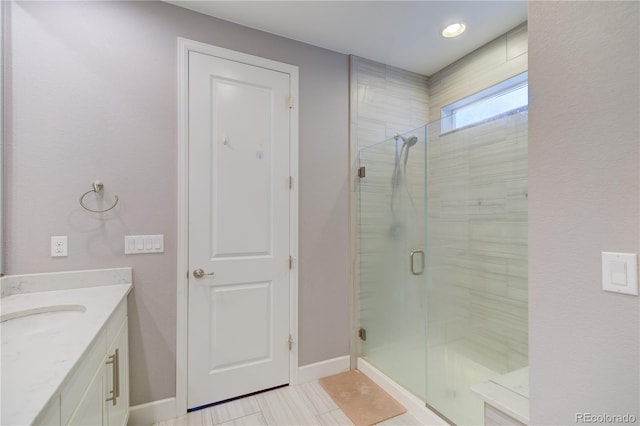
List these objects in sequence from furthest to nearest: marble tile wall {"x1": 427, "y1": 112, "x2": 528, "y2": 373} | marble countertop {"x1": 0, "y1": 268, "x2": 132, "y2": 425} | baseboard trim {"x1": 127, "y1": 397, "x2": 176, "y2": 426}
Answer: marble tile wall {"x1": 427, "y1": 112, "x2": 528, "y2": 373} < baseboard trim {"x1": 127, "y1": 397, "x2": 176, "y2": 426} < marble countertop {"x1": 0, "y1": 268, "x2": 132, "y2": 425}

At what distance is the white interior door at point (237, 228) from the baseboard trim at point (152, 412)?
12 cm

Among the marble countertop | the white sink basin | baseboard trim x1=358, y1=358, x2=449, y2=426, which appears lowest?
baseboard trim x1=358, y1=358, x2=449, y2=426

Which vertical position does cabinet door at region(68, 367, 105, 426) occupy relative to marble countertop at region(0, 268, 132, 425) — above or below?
below

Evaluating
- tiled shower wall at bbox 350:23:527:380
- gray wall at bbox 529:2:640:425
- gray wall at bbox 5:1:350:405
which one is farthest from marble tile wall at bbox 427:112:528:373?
gray wall at bbox 5:1:350:405

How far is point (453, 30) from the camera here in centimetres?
209

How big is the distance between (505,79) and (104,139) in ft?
8.98

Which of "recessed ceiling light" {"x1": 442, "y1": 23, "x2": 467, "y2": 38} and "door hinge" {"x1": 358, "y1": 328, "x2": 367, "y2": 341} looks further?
"door hinge" {"x1": 358, "y1": 328, "x2": 367, "y2": 341}

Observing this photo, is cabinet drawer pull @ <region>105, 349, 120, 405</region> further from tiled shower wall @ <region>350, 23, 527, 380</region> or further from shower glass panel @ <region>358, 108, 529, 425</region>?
tiled shower wall @ <region>350, 23, 527, 380</region>

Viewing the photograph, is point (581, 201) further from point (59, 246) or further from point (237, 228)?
point (59, 246)

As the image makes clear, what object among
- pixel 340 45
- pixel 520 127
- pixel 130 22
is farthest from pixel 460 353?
pixel 130 22

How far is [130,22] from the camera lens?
173cm

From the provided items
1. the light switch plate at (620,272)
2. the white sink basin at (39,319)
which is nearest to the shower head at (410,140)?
the light switch plate at (620,272)

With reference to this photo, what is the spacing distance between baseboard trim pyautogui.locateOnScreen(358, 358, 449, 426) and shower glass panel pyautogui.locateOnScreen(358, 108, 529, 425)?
0.16ft

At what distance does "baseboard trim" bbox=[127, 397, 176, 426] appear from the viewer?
1.71 metres
